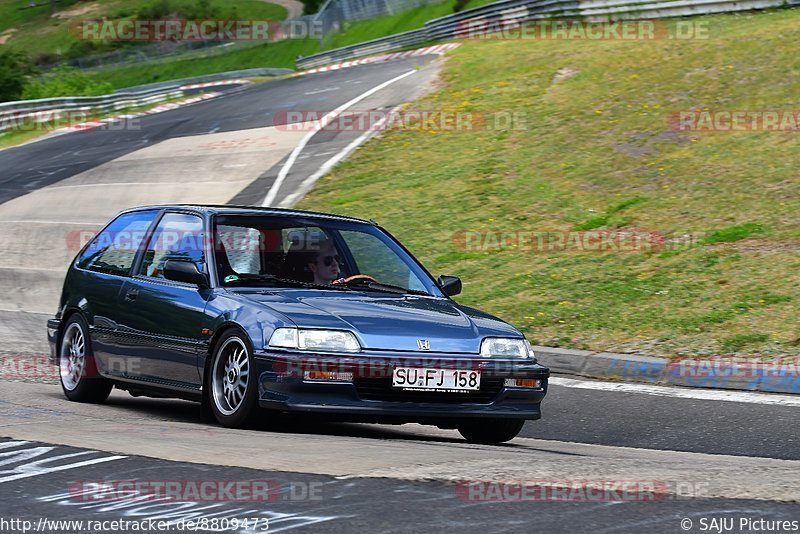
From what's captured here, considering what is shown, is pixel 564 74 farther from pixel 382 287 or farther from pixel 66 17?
pixel 66 17

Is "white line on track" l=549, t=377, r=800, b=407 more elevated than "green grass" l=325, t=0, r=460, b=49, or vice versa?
"green grass" l=325, t=0, r=460, b=49

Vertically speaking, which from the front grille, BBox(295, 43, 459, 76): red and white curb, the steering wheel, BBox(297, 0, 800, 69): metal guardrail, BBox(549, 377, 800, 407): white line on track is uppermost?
BBox(297, 0, 800, 69): metal guardrail

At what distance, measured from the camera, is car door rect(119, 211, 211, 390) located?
785 centimetres

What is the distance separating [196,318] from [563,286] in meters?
6.78

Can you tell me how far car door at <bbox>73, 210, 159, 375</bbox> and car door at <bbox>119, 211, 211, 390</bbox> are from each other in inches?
6.3

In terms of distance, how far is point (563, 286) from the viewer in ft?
45.6

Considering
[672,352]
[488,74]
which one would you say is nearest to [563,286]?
[672,352]

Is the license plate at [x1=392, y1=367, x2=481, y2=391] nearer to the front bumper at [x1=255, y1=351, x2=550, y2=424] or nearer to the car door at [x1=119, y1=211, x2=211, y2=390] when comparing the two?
the front bumper at [x1=255, y1=351, x2=550, y2=424]
